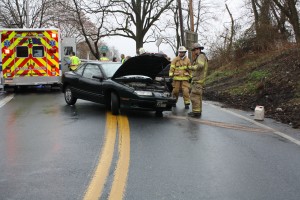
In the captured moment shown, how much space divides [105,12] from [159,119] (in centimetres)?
3026

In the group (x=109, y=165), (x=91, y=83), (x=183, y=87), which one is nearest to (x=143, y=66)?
(x=91, y=83)

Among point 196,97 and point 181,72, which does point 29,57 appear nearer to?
point 181,72

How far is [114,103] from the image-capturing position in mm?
10109

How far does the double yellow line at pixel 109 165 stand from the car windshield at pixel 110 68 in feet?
7.70

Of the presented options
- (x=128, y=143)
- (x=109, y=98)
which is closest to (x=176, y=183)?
(x=128, y=143)

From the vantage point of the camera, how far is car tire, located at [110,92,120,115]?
10109mm

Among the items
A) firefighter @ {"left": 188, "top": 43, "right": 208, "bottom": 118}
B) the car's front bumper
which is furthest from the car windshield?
firefighter @ {"left": 188, "top": 43, "right": 208, "bottom": 118}

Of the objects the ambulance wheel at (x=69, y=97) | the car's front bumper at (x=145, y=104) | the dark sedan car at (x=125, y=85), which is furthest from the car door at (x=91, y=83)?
the car's front bumper at (x=145, y=104)

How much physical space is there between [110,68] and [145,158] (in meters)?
5.57

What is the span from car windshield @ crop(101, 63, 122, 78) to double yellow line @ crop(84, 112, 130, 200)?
235 cm

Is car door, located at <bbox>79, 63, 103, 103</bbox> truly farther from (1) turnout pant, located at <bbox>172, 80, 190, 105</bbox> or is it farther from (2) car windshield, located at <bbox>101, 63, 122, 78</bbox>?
(1) turnout pant, located at <bbox>172, 80, 190, 105</bbox>

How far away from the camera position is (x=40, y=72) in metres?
16.9

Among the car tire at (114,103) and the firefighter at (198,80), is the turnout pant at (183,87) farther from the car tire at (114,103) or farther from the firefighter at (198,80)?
the car tire at (114,103)

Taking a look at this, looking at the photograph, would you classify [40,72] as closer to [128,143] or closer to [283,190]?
[128,143]
